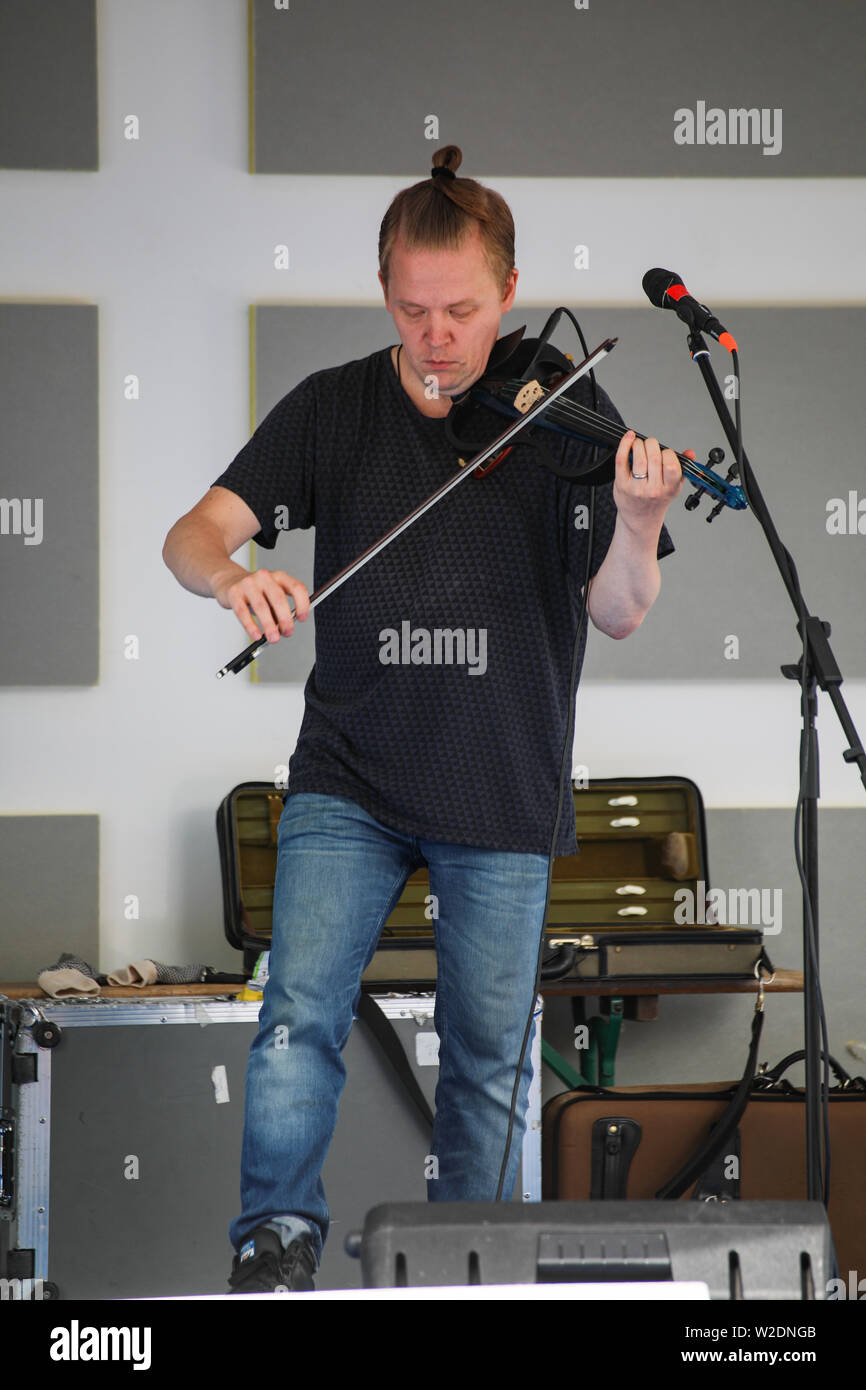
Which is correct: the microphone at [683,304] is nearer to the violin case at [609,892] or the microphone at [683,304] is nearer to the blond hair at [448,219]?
the blond hair at [448,219]

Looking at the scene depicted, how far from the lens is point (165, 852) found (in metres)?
3.06

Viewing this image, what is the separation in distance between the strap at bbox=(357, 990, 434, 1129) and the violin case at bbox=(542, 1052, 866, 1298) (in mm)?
240

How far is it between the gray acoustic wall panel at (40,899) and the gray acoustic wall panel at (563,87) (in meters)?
1.56

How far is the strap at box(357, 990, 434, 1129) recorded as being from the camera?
2236 mm

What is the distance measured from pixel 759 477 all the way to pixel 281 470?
1.84m

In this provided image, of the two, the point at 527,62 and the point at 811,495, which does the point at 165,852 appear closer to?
the point at 811,495

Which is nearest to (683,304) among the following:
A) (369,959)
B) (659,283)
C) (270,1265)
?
(659,283)

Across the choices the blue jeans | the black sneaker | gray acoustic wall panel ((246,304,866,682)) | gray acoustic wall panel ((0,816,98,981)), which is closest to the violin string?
the blue jeans

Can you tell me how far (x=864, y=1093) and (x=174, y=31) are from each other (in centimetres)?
264

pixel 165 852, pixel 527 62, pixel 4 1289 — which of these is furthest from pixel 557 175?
pixel 4 1289

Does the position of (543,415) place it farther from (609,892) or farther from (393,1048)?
(609,892)

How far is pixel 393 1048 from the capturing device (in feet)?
7.36

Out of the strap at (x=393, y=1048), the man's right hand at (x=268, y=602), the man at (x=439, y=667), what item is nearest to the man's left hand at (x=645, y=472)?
the man at (x=439, y=667)

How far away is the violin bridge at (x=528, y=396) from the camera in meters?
1.62
